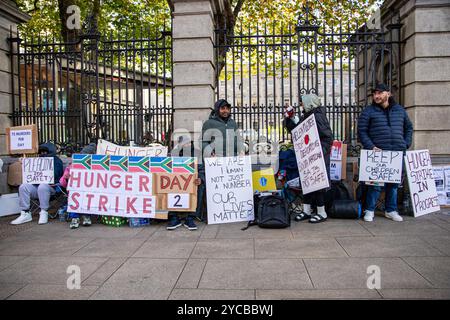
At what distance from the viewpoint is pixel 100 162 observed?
6.67 m

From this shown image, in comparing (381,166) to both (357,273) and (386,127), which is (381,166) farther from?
(357,273)

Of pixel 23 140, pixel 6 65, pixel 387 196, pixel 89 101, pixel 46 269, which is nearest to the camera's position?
pixel 46 269

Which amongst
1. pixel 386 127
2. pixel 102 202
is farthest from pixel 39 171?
pixel 386 127

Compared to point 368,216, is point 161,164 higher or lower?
higher

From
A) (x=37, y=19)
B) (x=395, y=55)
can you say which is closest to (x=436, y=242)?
(x=395, y=55)

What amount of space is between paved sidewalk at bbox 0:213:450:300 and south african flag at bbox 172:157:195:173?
0.97 meters

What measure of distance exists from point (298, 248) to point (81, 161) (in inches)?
160

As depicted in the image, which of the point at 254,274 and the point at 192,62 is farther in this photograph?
the point at 192,62

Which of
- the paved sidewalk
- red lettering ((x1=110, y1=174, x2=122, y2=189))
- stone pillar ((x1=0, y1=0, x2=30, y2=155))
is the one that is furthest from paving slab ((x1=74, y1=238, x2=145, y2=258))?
stone pillar ((x1=0, y1=0, x2=30, y2=155))

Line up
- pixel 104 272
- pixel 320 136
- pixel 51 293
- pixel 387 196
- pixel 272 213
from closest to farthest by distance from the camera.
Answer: pixel 51 293 < pixel 104 272 < pixel 272 213 < pixel 320 136 < pixel 387 196

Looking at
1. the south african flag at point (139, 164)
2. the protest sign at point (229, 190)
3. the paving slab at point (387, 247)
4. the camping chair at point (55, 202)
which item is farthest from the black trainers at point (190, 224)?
the camping chair at point (55, 202)

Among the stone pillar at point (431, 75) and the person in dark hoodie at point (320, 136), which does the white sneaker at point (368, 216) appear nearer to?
the person in dark hoodie at point (320, 136)

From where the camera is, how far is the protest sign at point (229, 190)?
21.3ft
